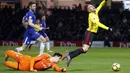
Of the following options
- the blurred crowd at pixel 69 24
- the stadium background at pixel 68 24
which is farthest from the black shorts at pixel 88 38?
the blurred crowd at pixel 69 24

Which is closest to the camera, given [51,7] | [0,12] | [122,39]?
[122,39]

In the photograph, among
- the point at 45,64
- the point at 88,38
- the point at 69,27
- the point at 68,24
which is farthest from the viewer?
the point at 68,24

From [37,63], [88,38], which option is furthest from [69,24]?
[37,63]

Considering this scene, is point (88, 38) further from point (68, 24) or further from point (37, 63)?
point (68, 24)

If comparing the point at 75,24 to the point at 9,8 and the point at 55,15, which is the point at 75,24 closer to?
the point at 55,15

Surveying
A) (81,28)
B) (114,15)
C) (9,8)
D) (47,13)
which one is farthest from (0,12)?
(114,15)

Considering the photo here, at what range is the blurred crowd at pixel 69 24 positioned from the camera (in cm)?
3766

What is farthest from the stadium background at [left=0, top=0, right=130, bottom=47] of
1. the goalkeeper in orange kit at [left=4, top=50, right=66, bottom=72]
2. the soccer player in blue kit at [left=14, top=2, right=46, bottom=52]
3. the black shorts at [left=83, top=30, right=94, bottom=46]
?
the goalkeeper in orange kit at [left=4, top=50, right=66, bottom=72]

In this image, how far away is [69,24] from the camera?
39156mm

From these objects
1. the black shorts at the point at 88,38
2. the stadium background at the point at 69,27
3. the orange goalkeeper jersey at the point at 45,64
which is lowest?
the stadium background at the point at 69,27

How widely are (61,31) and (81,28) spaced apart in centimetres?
174

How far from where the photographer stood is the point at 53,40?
37594 mm

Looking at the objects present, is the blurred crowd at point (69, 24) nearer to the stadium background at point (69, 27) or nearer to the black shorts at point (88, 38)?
the stadium background at point (69, 27)

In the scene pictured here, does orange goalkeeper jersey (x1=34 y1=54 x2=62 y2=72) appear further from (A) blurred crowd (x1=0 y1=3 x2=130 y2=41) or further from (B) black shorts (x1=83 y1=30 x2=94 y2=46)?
(A) blurred crowd (x1=0 y1=3 x2=130 y2=41)
